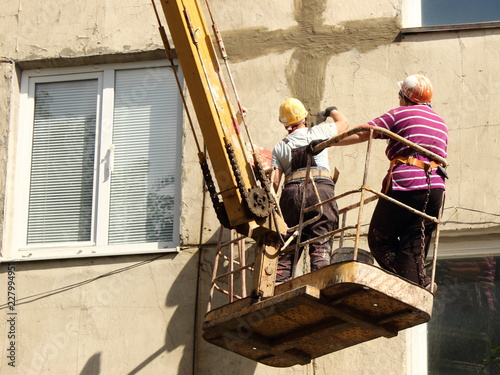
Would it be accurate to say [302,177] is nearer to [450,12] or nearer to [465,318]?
[465,318]

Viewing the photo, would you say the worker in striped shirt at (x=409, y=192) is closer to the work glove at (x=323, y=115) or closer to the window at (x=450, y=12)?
the work glove at (x=323, y=115)

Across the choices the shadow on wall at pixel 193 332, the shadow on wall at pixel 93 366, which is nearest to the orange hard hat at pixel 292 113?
the shadow on wall at pixel 193 332

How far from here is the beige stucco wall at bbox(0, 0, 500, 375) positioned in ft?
31.4

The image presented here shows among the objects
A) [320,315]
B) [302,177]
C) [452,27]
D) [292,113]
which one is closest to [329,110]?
[292,113]

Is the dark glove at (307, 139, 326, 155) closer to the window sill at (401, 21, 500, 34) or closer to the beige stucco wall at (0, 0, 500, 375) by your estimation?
the beige stucco wall at (0, 0, 500, 375)

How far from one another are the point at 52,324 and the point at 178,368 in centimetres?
125

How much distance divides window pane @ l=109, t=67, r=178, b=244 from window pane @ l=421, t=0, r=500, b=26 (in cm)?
251

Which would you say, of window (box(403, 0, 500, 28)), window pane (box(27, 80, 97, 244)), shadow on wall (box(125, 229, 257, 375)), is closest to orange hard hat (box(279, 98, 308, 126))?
shadow on wall (box(125, 229, 257, 375))

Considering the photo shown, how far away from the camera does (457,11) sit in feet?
34.7

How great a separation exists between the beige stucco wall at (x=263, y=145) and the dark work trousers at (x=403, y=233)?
1240mm

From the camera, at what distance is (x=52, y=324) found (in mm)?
9930

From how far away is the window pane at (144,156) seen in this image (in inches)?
408

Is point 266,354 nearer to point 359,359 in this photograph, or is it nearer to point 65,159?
point 359,359

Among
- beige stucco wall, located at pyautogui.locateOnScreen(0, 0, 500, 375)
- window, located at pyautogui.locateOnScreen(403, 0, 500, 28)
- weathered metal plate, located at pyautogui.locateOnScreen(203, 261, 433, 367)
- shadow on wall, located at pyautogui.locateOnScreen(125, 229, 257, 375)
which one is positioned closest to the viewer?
weathered metal plate, located at pyautogui.locateOnScreen(203, 261, 433, 367)
